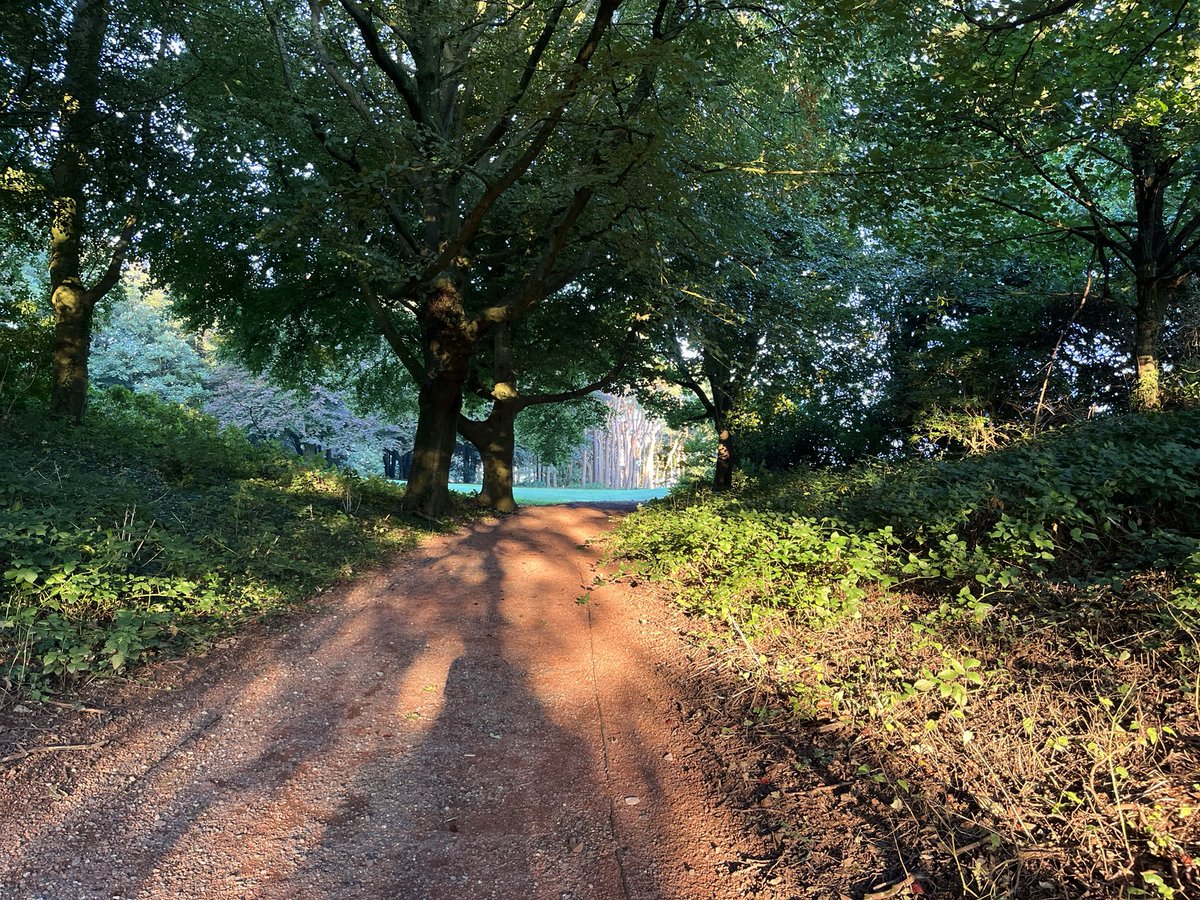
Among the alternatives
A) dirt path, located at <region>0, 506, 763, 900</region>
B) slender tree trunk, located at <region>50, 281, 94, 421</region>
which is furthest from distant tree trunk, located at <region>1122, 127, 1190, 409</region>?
slender tree trunk, located at <region>50, 281, 94, 421</region>

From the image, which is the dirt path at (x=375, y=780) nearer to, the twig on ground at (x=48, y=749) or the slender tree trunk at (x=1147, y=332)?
the twig on ground at (x=48, y=749)

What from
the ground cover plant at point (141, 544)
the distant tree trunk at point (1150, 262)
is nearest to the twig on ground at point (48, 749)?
the ground cover plant at point (141, 544)

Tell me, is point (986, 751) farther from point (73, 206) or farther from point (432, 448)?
point (73, 206)

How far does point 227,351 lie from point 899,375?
1602 centimetres

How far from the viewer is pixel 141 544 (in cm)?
517

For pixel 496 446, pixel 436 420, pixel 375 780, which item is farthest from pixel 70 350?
pixel 375 780

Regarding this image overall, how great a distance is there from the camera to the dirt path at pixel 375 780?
2.46 m

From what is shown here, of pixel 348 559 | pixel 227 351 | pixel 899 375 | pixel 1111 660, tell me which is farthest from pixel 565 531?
pixel 227 351

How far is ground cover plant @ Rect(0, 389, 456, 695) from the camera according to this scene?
389 centimetres

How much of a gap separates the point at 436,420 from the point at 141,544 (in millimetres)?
6116

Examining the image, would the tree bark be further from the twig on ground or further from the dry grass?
the dry grass

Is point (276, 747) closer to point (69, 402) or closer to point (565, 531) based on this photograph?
point (565, 531)

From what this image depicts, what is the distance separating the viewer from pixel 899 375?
42.8 ft

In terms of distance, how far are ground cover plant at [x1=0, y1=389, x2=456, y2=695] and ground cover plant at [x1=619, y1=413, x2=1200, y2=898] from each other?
3.88 m
